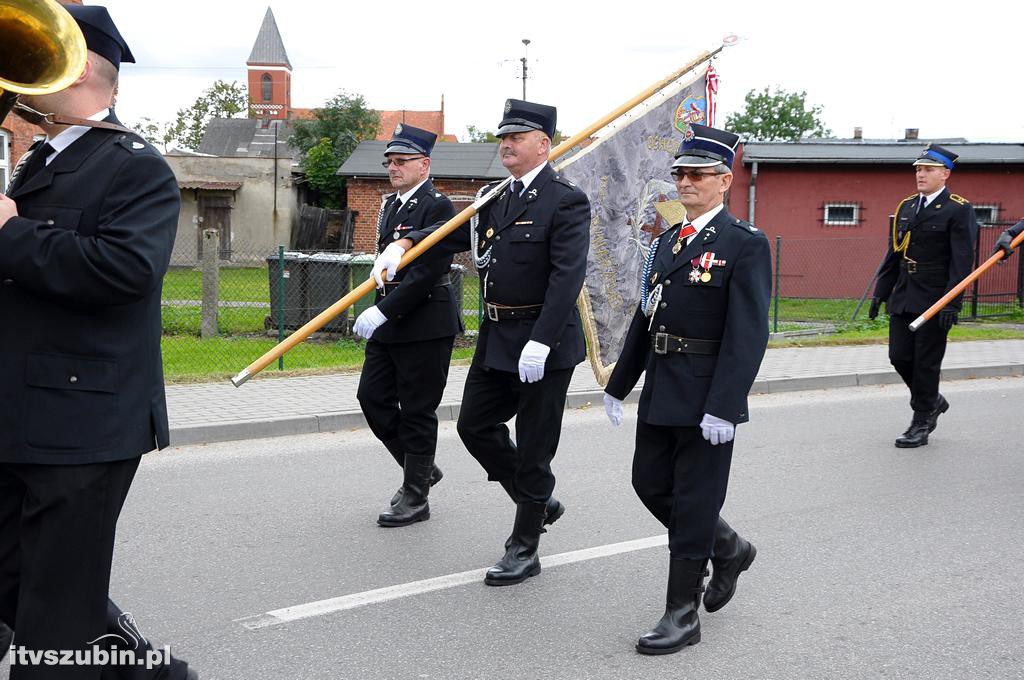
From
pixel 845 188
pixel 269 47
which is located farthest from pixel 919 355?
pixel 269 47

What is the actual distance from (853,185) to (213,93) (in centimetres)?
6129

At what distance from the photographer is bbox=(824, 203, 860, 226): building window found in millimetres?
25812

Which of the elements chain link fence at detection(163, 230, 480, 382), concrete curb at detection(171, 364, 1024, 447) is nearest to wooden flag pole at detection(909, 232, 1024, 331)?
concrete curb at detection(171, 364, 1024, 447)

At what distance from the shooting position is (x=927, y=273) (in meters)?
8.05

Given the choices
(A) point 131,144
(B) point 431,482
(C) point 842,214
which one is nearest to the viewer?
(A) point 131,144

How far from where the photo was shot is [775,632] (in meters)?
4.28

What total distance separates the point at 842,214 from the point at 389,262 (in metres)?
22.6

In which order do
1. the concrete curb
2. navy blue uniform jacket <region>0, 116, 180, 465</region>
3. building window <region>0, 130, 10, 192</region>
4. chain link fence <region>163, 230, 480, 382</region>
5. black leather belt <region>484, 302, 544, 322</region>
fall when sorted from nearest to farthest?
navy blue uniform jacket <region>0, 116, 180, 465</region>, black leather belt <region>484, 302, 544, 322</region>, the concrete curb, chain link fence <region>163, 230, 480, 382</region>, building window <region>0, 130, 10, 192</region>

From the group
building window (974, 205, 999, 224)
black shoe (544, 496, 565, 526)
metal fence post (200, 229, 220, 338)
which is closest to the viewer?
black shoe (544, 496, 565, 526)

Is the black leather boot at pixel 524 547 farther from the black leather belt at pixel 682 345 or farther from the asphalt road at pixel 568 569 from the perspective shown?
the black leather belt at pixel 682 345

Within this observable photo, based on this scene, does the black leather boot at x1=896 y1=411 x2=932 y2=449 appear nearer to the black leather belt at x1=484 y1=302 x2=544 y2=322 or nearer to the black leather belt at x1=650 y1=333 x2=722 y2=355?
the black leather belt at x1=484 y1=302 x2=544 y2=322

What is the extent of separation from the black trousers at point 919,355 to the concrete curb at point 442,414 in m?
2.74

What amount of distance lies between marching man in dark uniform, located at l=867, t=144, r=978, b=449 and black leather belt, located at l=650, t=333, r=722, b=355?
14.1 ft

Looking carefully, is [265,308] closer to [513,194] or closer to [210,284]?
[210,284]
